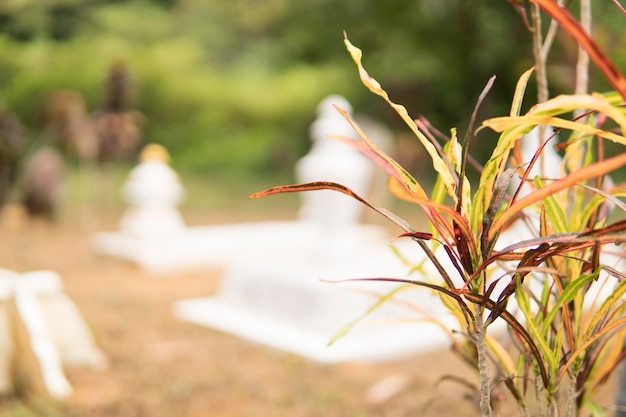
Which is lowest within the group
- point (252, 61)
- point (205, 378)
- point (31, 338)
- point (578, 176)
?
point (205, 378)

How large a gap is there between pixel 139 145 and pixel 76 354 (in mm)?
10858

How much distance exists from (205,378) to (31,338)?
764mm

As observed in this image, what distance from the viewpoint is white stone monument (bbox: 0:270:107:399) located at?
9.53 ft

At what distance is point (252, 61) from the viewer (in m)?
16.1

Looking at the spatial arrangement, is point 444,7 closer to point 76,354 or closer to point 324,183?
point 76,354

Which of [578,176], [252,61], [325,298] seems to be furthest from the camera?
[252,61]

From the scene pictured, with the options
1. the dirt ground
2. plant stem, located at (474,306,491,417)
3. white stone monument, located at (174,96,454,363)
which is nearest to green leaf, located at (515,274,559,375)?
plant stem, located at (474,306,491,417)

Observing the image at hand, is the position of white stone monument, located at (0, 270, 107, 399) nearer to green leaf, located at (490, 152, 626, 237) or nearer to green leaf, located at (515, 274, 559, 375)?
green leaf, located at (515, 274, 559, 375)

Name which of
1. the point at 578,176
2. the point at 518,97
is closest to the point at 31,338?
the point at 518,97

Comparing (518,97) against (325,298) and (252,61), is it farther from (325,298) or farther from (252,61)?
(252,61)

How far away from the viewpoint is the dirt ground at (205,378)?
2900 millimetres

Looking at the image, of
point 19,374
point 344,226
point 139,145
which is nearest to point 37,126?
point 139,145

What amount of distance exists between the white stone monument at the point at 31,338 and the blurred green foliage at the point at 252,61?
8771 millimetres

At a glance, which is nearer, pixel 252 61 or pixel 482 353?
pixel 482 353
